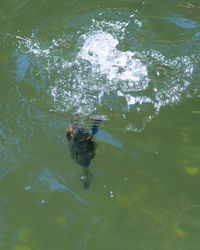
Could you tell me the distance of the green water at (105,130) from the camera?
4.82m

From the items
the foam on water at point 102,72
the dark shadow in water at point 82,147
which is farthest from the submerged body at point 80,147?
the foam on water at point 102,72

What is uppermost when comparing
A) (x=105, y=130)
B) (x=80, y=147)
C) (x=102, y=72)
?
(x=102, y=72)

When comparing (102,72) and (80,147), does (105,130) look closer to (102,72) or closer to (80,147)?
(80,147)

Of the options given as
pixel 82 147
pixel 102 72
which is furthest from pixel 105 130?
pixel 102 72

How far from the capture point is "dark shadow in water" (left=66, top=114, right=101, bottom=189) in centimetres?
512

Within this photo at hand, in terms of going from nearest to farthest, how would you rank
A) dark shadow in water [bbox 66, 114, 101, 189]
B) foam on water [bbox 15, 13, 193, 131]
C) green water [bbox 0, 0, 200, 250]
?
green water [bbox 0, 0, 200, 250] → dark shadow in water [bbox 66, 114, 101, 189] → foam on water [bbox 15, 13, 193, 131]

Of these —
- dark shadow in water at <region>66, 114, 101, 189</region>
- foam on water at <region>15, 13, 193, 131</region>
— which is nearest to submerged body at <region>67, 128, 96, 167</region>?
dark shadow in water at <region>66, 114, 101, 189</region>

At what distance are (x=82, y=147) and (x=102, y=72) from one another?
1.61 meters

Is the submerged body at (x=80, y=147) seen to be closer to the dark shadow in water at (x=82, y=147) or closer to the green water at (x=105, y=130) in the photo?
the dark shadow in water at (x=82, y=147)

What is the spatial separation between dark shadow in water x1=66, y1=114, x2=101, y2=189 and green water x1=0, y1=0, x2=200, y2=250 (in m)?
0.10

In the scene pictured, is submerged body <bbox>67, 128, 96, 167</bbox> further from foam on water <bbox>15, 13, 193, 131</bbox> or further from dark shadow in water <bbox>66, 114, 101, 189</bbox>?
foam on water <bbox>15, 13, 193, 131</bbox>

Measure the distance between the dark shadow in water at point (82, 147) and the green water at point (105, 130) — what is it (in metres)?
0.10

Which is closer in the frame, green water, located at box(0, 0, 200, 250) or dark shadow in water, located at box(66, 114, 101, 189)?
green water, located at box(0, 0, 200, 250)

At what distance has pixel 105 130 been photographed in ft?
17.8
